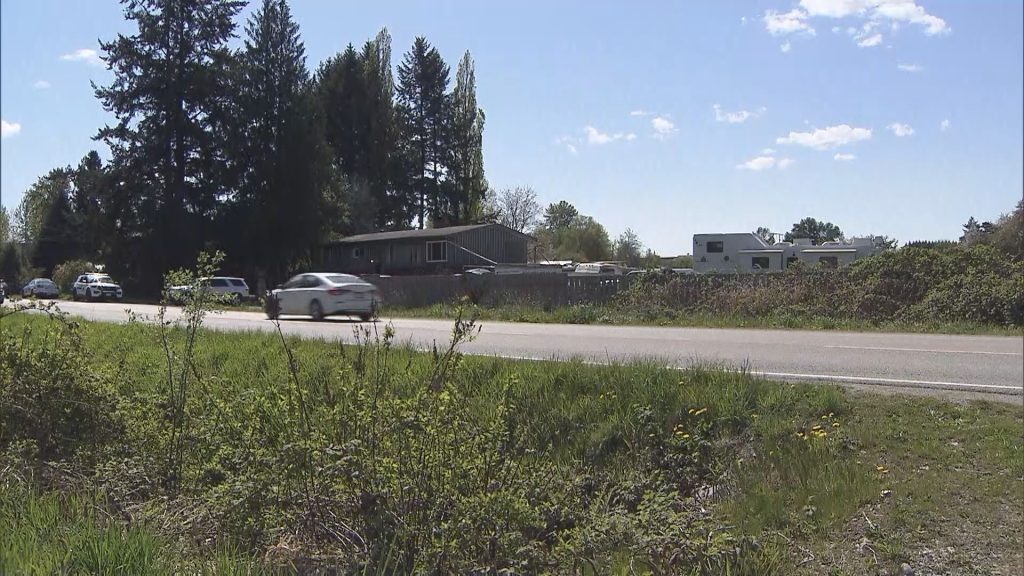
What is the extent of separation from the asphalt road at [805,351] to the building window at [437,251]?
95.9 ft

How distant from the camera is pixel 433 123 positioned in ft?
240

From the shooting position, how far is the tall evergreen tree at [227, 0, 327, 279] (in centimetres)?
4866

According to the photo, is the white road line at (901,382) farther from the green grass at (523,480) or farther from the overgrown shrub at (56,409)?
the overgrown shrub at (56,409)

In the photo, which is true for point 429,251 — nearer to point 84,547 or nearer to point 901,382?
point 901,382

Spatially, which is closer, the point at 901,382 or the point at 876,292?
the point at 901,382

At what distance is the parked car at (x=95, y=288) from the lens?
915 inches

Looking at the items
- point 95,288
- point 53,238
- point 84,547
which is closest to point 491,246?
point 95,288

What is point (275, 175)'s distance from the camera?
50188 mm

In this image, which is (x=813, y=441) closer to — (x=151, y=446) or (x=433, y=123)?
(x=151, y=446)

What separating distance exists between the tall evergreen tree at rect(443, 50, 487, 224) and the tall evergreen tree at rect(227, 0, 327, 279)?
21624mm

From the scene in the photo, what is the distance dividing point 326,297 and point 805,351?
48.0 feet

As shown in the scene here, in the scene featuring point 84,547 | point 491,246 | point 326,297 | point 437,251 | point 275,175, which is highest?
point 275,175

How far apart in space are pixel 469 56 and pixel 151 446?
7189cm

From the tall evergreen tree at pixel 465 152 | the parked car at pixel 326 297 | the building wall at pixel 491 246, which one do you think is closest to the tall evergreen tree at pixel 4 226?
the parked car at pixel 326 297
